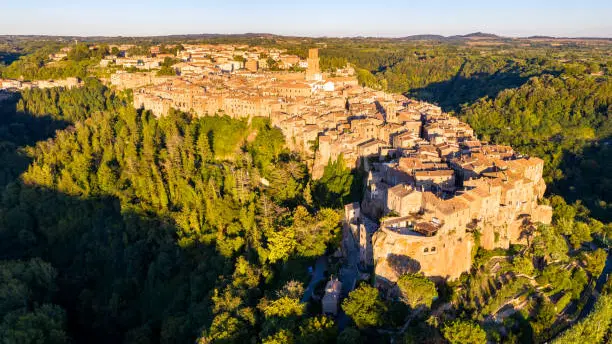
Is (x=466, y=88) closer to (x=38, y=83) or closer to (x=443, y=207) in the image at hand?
(x=38, y=83)

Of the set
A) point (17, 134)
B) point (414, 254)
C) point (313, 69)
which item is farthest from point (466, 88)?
point (414, 254)

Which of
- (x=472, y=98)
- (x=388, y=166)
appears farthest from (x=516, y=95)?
(x=388, y=166)

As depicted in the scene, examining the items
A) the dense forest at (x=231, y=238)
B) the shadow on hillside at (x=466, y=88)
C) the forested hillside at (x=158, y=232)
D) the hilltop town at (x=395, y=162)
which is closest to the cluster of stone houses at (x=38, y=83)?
the dense forest at (x=231, y=238)

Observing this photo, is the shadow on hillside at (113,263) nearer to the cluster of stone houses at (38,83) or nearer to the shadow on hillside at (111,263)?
the shadow on hillside at (111,263)

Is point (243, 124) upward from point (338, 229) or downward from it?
upward

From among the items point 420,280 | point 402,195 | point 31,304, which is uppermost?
point 402,195

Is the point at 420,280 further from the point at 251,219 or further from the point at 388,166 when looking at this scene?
the point at 251,219
